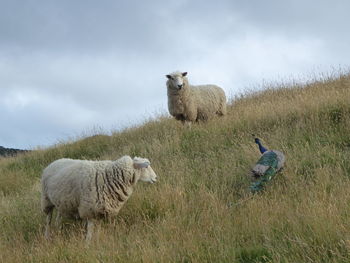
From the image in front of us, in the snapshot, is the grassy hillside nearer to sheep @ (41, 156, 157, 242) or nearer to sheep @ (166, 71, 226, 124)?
sheep @ (41, 156, 157, 242)

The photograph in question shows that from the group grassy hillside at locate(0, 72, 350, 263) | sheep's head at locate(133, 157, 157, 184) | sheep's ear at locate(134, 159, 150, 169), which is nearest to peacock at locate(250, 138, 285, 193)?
grassy hillside at locate(0, 72, 350, 263)

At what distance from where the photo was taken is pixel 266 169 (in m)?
6.34

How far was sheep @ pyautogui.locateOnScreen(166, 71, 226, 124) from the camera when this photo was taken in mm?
10453

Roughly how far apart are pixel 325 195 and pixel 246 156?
101 inches

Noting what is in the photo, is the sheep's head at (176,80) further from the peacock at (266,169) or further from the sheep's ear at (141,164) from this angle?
the sheep's ear at (141,164)

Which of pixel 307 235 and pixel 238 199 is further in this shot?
pixel 238 199

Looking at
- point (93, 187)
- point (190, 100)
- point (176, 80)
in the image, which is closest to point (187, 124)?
point (190, 100)

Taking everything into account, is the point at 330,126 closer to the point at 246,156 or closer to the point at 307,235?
the point at 246,156

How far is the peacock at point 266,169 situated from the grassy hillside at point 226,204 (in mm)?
169

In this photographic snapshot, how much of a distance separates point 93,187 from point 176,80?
5.25m

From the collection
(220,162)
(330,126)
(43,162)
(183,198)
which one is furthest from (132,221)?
(43,162)

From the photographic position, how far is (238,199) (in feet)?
20.5

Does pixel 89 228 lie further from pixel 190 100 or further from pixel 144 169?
pixel 190 100

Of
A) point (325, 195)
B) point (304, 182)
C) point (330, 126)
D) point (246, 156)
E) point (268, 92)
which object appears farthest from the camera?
point (268, 92)
